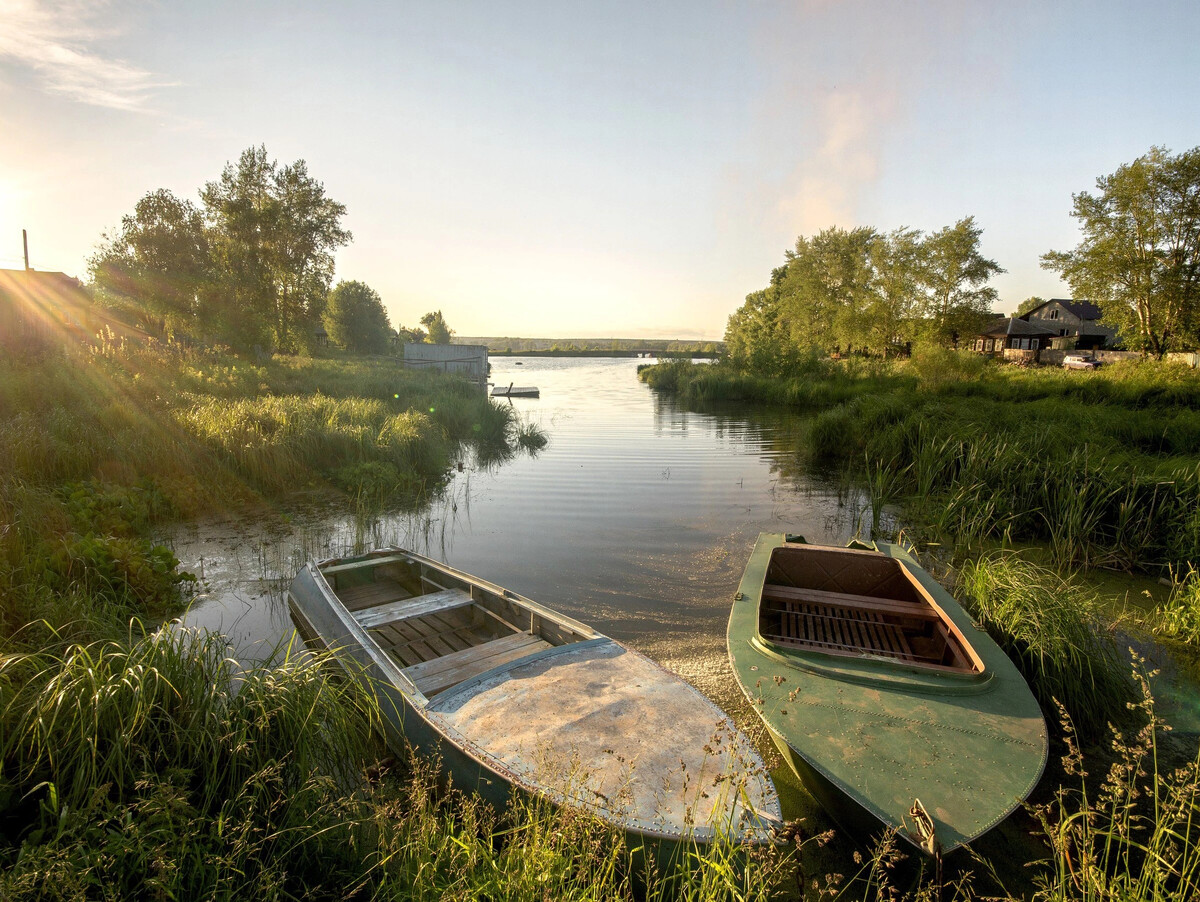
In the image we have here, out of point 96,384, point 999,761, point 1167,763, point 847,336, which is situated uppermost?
point 847,336

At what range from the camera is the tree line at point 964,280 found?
32125mm

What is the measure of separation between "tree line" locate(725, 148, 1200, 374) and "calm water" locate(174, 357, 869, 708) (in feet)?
84.4

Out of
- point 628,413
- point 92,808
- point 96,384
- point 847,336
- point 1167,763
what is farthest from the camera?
point 847,336

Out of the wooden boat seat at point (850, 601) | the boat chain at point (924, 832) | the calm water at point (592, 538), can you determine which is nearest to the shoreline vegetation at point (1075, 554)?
the boat chain at point (924, 832)

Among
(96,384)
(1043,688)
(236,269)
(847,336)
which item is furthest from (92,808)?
(847,336)

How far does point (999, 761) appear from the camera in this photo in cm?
334

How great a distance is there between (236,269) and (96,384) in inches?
1042

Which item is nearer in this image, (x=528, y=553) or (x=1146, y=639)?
(x=1146, y=639)

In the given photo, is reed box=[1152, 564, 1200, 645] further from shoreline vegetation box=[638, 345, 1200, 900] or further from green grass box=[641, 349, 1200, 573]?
green grass box=[641, 349, 1200, 573]

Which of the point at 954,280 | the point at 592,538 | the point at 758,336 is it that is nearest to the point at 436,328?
the point at 758,336

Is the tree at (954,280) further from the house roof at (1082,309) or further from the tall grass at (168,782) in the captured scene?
the tall grass at (168,782)

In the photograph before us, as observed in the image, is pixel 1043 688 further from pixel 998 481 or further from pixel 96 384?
pixel 96 384

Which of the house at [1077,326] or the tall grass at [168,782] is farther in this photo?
the house at [1077,326]

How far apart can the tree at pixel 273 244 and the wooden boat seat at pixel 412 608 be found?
116 feet
